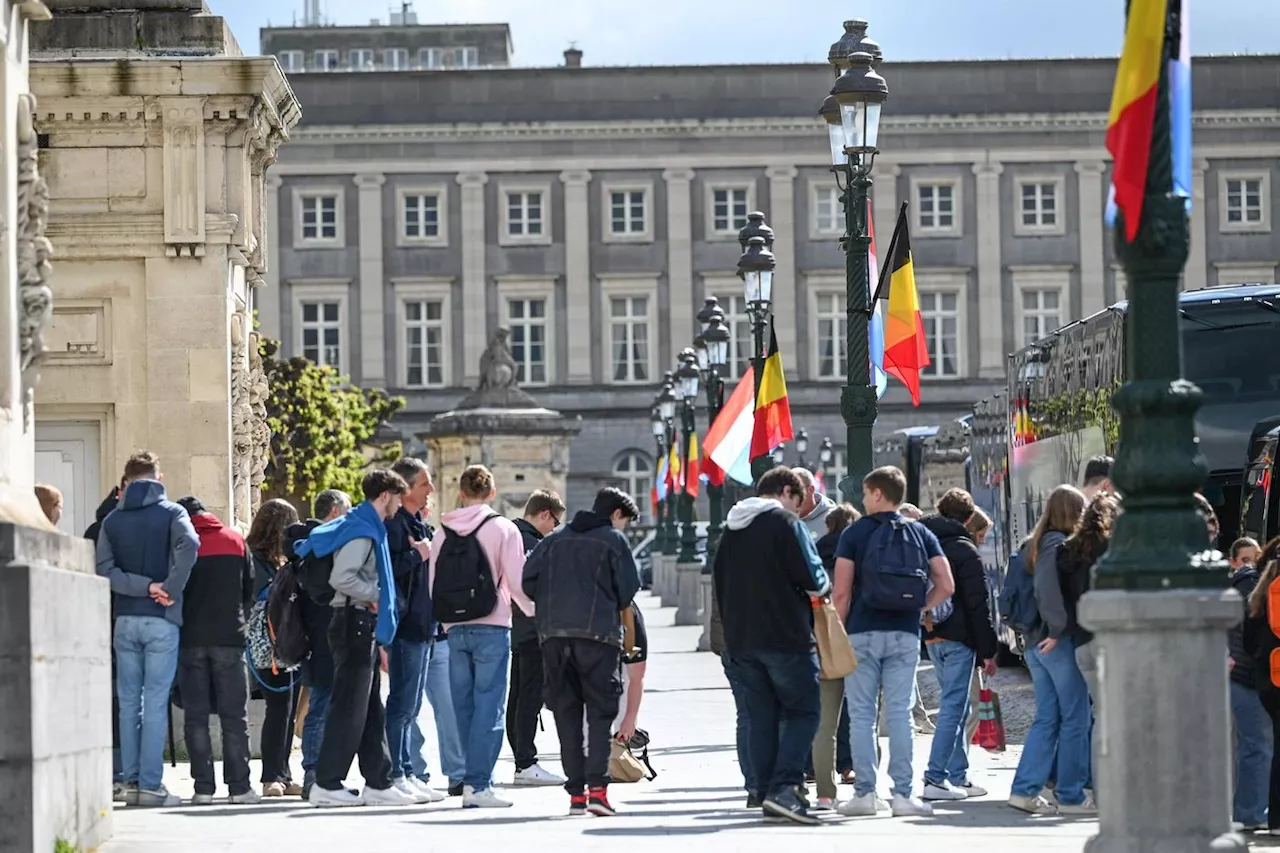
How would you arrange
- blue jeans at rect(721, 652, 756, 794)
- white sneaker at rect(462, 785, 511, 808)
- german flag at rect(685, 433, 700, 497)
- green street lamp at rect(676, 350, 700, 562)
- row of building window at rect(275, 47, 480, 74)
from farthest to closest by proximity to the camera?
row of building window at rect(275, 47, 480, 74) → german flag at rect(685, 433, 700, 497) → green street lamp at rect(676, 350, 700, 562) → white sneaker at rect(462, 785, 511, 808) → blue jeans at rect(721, 652, 756, 794)

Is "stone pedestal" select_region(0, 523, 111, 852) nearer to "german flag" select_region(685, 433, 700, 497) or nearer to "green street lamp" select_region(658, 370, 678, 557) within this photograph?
"german flag" select_region(685, 433, 700, 497)

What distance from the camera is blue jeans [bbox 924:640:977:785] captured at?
14.2 m

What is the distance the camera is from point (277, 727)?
14.8m

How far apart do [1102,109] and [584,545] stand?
2926 inches

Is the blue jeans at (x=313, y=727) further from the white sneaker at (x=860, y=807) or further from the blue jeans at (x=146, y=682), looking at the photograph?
the white sneaker at (x=860, y=807)

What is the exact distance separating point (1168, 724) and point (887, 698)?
476 cm

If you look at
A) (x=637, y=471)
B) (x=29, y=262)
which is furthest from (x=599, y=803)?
(x=637, y=471)

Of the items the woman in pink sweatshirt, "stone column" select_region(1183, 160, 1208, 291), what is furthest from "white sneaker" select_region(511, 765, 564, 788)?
"stone column" select_region(1183, 160, 1208, 291)

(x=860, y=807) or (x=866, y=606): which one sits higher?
(x=866, y=606)

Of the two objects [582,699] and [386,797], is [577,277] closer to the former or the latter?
[386,797]

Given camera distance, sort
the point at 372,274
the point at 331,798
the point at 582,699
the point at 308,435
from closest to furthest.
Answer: the point at 582,699, the point at 331,798, the point at 308,435, the point at 372,274

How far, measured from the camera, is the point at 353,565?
13695 mm

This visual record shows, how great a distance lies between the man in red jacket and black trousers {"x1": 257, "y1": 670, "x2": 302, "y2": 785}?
257 millimetres

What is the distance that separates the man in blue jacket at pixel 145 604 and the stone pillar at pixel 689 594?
29.1m
